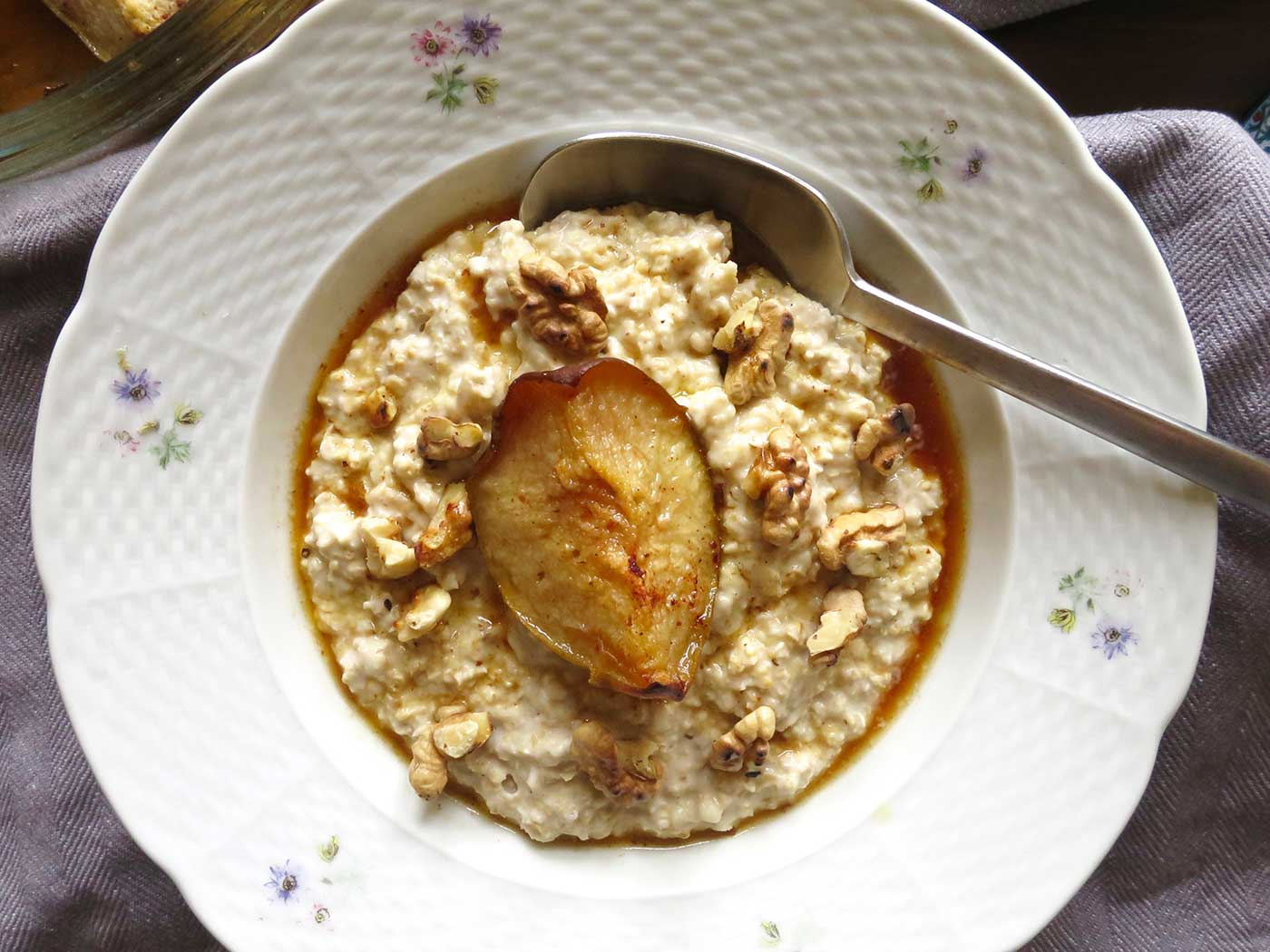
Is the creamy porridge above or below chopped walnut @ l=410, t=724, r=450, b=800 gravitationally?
above

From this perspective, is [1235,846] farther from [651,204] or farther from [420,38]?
[420,38]

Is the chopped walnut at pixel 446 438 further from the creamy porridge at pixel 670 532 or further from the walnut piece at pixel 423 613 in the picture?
the walnut piece at pixel 423 613

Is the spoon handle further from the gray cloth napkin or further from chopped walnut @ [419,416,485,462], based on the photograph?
chopped walnut @ [419,416,485,462]

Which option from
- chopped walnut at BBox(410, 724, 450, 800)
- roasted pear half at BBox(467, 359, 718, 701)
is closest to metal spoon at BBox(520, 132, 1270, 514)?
roasted pear half at BBox(467, 359, 718, 701)

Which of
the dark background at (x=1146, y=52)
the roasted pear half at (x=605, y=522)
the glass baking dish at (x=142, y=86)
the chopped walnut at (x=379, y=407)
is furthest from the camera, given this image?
the dark background at (x=1146, y=52)

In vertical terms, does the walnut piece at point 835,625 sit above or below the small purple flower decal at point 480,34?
below

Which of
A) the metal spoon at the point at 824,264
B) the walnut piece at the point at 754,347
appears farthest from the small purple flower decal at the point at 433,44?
the walnut piece at the point at 754,347

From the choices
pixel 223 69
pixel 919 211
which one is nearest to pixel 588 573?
pixel 919 211
